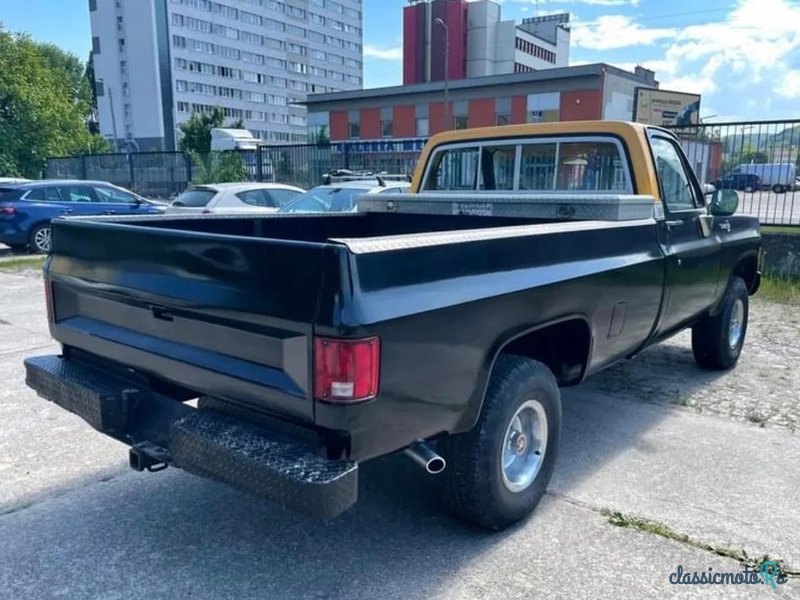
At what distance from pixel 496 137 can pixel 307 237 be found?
165 centimetres

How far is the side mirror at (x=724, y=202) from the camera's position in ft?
16.4

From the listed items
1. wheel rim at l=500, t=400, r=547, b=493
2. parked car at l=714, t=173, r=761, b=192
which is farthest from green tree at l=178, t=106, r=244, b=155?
wheel rim at l=500, t=400, r=547, b=493

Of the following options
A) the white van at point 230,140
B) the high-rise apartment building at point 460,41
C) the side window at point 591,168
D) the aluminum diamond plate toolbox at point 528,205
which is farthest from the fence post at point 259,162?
the high-rise apartment building at point 460,41

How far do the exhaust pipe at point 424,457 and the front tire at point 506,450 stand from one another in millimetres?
279

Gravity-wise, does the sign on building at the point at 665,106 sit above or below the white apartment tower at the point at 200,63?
below

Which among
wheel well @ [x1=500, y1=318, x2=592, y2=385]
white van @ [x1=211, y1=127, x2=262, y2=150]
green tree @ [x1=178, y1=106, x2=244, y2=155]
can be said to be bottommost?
wheel well @ [x1=500, y1=318, x2=592, y2=385]

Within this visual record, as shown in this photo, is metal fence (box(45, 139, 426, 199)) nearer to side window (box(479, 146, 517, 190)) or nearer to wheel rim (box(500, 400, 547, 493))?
side window (box(479, 146, 517, 190))

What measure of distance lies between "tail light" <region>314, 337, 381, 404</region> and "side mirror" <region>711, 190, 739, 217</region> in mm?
3761

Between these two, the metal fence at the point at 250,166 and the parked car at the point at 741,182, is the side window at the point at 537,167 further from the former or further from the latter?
the metal fence at the point at 250,166

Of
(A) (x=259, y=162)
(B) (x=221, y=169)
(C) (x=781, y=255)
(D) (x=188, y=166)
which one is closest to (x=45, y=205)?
(B) (x=221, y=169)

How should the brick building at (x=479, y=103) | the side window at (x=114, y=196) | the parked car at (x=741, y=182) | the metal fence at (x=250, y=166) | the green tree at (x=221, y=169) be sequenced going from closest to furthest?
the parked car at (x=741, y=182), the side window at (x=114, y=196), the metal fence at (x=250, y=166), the green tree at (x=221, y=169), the brick building at (x=479, y=103)

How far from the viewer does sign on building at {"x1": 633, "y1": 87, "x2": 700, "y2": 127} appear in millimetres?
19297

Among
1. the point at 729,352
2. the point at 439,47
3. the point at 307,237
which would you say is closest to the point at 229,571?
the point at 307,237

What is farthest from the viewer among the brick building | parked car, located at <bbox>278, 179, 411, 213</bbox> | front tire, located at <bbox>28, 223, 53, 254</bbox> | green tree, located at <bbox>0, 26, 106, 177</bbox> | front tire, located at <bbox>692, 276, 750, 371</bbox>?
the brick building
